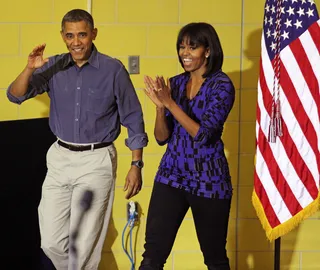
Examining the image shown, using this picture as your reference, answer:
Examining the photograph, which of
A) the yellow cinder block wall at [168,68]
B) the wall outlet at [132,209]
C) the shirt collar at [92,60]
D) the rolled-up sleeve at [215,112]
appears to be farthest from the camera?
the wall outlet at [132,209]

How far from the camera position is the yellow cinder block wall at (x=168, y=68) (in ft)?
11.9

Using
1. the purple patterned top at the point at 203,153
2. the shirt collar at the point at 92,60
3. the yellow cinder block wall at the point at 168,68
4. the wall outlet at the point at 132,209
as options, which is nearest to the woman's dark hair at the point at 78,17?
the shirt collar at the point at 92,60

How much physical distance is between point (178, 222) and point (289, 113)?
0.74m

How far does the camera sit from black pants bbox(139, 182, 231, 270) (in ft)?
9.43

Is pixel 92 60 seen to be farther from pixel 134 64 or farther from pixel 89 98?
pixel 134 64

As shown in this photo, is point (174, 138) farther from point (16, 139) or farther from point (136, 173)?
point (16, 139)

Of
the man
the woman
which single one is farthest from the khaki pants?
the woman

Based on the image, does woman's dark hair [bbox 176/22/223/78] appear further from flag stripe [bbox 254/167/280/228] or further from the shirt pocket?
flag stripe [bbox 254/167/280/228]

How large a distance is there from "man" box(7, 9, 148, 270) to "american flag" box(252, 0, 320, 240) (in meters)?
0.63

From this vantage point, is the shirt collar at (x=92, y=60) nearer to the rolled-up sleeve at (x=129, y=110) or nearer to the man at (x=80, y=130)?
the man at (x=80, y=130)

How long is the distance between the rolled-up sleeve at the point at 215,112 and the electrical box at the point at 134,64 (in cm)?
92

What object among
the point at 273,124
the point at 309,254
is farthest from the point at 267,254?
the point at 273,124

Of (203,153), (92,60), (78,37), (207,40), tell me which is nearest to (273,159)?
(203,153)

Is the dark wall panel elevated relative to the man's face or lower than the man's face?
lower
